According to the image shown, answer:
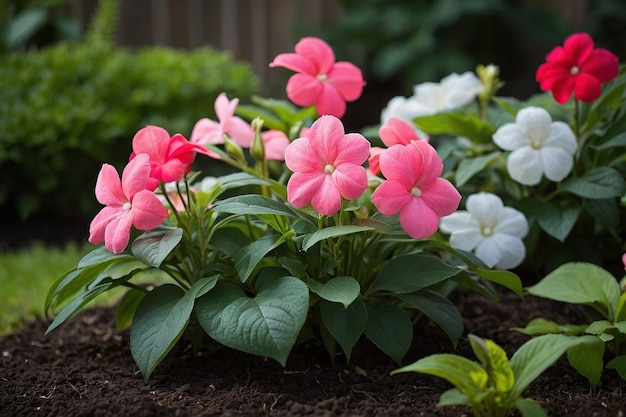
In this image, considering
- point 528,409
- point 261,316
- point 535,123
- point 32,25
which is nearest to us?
point 528,409

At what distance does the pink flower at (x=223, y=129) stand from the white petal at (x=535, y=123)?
2.39 ft

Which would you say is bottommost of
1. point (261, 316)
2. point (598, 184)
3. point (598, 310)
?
point (598, 310)

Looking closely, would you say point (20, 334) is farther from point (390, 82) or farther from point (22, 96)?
point (390, 82)

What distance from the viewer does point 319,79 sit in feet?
6.57

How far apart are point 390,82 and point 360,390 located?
5.35 m

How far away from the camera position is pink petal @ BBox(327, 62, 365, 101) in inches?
79.5

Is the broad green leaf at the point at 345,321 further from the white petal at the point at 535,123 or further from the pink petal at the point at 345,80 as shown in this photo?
the white petal at the point at 535,123

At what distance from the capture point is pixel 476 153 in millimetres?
2369

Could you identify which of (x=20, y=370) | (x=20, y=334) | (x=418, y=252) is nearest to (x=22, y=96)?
(x=20, y=334)

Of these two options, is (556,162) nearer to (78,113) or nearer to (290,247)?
(290,247)

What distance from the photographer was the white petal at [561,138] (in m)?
2.08

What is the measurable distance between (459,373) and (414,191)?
39cm

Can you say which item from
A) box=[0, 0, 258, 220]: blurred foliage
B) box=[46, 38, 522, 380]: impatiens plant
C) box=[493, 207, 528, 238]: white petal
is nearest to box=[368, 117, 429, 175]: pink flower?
box=[46, 38, 522, 380]: impatiens plant

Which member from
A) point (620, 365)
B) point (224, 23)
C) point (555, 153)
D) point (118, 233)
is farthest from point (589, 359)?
point (224, 23)
